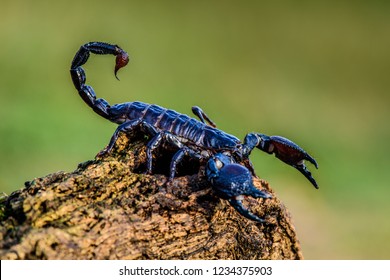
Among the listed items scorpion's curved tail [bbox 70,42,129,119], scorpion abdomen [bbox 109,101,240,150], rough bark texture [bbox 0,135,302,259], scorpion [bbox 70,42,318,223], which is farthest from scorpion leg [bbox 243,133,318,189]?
scorpion's curved tail [bbox 70,42,129,119]

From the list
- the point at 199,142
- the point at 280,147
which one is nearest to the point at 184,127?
the point at 199,142

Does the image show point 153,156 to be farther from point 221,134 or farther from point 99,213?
point 99,213

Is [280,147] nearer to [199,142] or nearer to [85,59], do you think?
[199,142]

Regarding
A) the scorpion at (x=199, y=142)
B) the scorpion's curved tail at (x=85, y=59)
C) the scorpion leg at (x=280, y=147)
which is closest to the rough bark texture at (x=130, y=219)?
the scorpion at (x=199, y=142)

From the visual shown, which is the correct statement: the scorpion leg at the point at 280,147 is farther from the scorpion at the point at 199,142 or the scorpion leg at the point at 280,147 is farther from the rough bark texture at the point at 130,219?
the rough bark texture at the point at 130,219

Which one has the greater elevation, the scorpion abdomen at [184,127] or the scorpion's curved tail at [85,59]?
the scorpion's curved tail at [85,59]

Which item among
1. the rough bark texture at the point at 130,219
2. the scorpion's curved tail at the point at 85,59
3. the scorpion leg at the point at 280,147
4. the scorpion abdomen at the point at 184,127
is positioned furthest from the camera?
the scorpion's curved tail at the point at 85,59

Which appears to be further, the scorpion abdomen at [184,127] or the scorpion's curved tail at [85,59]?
the scorpion's curved tail at [85,59]
